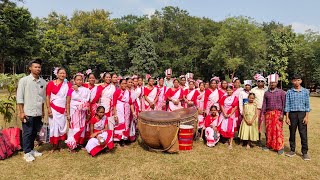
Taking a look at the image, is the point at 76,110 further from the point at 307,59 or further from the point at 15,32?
the point at 307,59

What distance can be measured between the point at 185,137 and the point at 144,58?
3441 centimetres

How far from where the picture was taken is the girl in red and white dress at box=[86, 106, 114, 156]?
18.6 ft

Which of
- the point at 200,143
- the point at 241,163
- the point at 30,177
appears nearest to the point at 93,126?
the point at 30,177

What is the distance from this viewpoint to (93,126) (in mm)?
6012

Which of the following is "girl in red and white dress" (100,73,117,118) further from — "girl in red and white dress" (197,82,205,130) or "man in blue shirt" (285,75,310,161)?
"man in blue shirt" (285,75,310,161)

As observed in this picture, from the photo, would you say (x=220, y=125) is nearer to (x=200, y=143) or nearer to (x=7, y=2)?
(x=200, y=143)

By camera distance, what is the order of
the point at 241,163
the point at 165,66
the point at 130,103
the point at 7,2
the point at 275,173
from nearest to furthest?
the point at 275,173 < the point at 241,163 < the point at 130,103 < the point at 7,2 < the point at 165,66

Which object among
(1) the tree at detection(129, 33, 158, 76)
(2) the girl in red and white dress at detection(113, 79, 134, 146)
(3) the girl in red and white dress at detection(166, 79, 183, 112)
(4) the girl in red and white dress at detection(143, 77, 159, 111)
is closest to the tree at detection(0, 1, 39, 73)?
(1) the tree at detection(129, 33, 158, 76)

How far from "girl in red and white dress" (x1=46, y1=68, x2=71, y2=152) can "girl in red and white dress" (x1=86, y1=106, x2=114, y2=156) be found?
2.24ft

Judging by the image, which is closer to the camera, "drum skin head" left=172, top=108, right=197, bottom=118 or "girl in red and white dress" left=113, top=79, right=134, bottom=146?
"girl in red and white dress" left=113, top=79, right=134, bottom=146

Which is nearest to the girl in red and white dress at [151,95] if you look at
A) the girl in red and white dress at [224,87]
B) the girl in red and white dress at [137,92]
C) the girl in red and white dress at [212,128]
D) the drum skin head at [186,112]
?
the girl in red and white dress at [137,92]

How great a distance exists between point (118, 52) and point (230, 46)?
56.5 ft

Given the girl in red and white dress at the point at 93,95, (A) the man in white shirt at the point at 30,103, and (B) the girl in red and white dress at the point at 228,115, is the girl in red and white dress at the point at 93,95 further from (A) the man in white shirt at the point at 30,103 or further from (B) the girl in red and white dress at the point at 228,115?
(B) the girl in red and white dress at the point at 228,115

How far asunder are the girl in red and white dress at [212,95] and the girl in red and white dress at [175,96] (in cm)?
74
